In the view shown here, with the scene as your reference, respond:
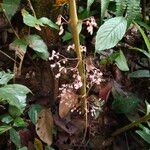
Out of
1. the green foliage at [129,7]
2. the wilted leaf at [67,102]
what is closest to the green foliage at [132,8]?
the green foliage at [129,7]

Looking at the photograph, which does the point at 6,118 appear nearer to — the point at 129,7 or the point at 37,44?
the point at 37,44

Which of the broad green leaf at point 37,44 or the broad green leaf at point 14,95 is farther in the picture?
the broad green leaf at point 37,44

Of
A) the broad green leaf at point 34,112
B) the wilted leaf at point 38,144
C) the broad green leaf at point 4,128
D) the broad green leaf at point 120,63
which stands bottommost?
the wilted leaf at point 38,144

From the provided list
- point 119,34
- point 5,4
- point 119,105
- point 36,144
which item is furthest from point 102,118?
point 5,4

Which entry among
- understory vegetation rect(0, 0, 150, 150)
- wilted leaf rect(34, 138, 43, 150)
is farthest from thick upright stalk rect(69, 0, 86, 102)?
wilted leaf rect(34, 138, 43, 150)

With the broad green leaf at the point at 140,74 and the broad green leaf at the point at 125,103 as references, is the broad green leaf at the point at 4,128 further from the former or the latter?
the broad green leaf at the point at 140,74

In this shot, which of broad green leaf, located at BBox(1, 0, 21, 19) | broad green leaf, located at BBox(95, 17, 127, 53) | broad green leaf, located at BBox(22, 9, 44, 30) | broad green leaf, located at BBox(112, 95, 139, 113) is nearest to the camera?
broad green leaf, located at BBox(95, 17, 127, 53)

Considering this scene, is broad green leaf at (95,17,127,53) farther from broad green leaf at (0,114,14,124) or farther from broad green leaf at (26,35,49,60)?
broad green leaf at (0,114,14,124)

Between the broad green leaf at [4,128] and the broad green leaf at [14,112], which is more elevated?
the broad green leaf at [14,112]
